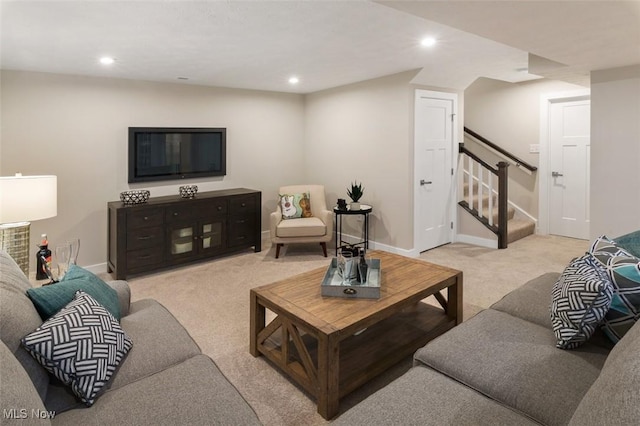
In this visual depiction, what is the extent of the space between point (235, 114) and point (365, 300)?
152 inches

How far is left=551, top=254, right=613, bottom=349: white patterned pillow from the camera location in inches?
61.2

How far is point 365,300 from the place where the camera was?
2242 mm

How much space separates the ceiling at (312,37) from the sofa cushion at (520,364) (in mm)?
1510

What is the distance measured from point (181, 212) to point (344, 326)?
3.04 m

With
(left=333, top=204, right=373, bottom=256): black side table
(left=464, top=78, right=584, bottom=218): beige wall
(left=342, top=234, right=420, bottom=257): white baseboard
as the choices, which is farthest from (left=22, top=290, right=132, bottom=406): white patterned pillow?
(left=464, top=78, right=584, bottom=218): beige wall

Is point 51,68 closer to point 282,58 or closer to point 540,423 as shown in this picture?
point 282,58

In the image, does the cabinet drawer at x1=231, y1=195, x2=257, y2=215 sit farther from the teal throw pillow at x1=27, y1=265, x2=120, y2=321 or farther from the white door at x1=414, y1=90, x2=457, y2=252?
the teal throw pillow at x1=27, y1=265, x2=120, y2=321

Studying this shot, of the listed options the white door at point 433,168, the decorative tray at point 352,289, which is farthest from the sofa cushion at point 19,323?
the white door at point 433,168

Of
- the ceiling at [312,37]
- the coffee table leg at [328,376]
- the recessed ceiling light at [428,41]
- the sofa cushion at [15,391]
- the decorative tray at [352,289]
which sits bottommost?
the coffee table leg at [328,376]

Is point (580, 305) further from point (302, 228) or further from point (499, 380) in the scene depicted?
point (302, 228)

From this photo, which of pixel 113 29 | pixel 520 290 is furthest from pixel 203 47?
pixel 520 290

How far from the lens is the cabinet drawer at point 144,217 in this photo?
13.2ft

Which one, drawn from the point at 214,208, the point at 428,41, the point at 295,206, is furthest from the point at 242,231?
the point at 428,41

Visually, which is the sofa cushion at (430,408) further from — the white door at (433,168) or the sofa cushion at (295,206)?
the sofa cushion at (295,206)
